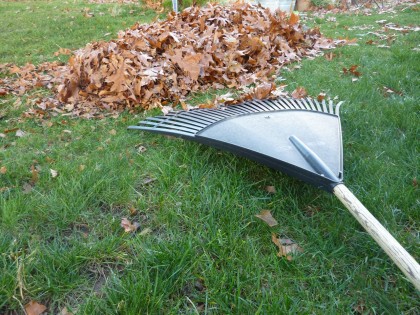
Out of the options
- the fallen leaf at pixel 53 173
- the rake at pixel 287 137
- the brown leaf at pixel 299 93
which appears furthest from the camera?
the brown leaf at pixel 299 93

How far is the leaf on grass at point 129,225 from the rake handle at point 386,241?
108cm

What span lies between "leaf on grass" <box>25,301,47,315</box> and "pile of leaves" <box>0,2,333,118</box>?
7.28 feet

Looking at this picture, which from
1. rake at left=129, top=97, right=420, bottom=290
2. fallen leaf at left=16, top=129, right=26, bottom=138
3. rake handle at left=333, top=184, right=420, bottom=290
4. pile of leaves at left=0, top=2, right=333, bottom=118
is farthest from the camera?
pile of leaves at left=0, top=2, right=333, bottom=118

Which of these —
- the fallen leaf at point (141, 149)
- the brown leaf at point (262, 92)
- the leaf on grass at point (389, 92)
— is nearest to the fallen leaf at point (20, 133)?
the fallen leaf at point (141, 149)

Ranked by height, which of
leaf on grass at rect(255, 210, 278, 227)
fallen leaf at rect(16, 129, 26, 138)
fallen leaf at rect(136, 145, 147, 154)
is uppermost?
leaf on grass at rect(255, 210, 278, 227)

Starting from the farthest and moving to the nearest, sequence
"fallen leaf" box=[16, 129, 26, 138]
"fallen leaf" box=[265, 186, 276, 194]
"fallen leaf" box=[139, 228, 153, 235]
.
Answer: "fallen leaf" box=[16, 129, 26, 138] < "fallen leaf" box=[265, 186, 276, 194] < "fallen leaf" box=[139, 228, 153, 235]

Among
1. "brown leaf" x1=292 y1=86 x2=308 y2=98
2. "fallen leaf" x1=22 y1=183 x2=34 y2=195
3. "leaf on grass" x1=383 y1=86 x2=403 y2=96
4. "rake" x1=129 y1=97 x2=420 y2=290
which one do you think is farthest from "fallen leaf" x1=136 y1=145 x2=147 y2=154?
"leaf on grass" x1=383 y1=86 x2=403 y2=96

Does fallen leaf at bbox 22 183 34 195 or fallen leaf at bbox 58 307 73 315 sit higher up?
fallen leaf at bbox 58 307 73 315

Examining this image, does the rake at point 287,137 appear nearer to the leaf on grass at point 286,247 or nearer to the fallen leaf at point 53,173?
the leaf on grass at point 286,247

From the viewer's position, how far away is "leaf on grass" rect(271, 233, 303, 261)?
68.9 inches

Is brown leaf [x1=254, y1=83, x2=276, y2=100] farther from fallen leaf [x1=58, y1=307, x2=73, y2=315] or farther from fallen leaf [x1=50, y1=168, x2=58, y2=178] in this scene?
fallen leaf [x1=58, y1=307, x2=73, y2=315]

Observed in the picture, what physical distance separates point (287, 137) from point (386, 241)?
0.95 meters

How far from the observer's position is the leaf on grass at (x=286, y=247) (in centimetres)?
175

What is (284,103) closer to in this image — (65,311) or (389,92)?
(389,92)
